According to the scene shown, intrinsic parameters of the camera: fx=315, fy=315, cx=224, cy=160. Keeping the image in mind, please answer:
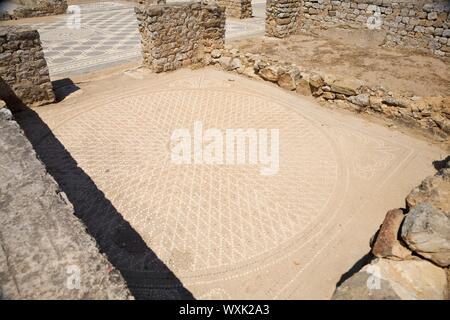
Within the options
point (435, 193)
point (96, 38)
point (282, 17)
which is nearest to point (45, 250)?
point (435, 193)

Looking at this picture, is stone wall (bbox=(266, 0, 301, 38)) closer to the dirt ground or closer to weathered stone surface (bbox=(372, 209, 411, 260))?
the dirt ground

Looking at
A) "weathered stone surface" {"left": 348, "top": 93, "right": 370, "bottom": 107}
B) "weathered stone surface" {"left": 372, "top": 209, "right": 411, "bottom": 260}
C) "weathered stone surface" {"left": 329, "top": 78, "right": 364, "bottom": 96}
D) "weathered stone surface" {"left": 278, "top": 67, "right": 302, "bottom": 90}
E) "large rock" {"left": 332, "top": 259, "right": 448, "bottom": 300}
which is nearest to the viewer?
"large rock" {"left": 332, "top": 259, "right": 448, "bottom": 300}

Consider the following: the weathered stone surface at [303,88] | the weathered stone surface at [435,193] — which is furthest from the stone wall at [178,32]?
the weathered stone surface at [435,193]

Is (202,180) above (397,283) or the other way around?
the other way around

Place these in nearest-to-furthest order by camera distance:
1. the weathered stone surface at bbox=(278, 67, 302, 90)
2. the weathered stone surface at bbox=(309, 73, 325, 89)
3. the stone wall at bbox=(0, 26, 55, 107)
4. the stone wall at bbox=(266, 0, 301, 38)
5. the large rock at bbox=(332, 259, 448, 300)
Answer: the large rock at bbox=(332, 259, 448, 300)
the stone wall at bbox=(0, 26, 55, 107)
the weathered stone surface at bbox=(309, 73, 325, 89)
the weathered stone surface at bbox=(278, 67, 302, 90)
the stone wall at bbox=(266, 0, 301, 38)

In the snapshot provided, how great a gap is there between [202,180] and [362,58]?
757 cm

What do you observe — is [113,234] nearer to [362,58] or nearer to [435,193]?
[435,193]

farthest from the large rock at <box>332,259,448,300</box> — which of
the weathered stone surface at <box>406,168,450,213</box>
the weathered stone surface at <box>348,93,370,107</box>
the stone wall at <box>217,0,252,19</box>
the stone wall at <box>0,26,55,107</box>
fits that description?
the stone wall at <box>217,0,252,19</box>

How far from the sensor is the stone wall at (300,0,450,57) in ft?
30.0

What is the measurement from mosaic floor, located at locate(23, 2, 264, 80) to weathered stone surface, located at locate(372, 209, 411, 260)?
871 centimetres

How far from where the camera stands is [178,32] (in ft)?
28.9

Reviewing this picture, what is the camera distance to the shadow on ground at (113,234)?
3387 millimetres

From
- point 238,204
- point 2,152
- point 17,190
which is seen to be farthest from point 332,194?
point 2,152
